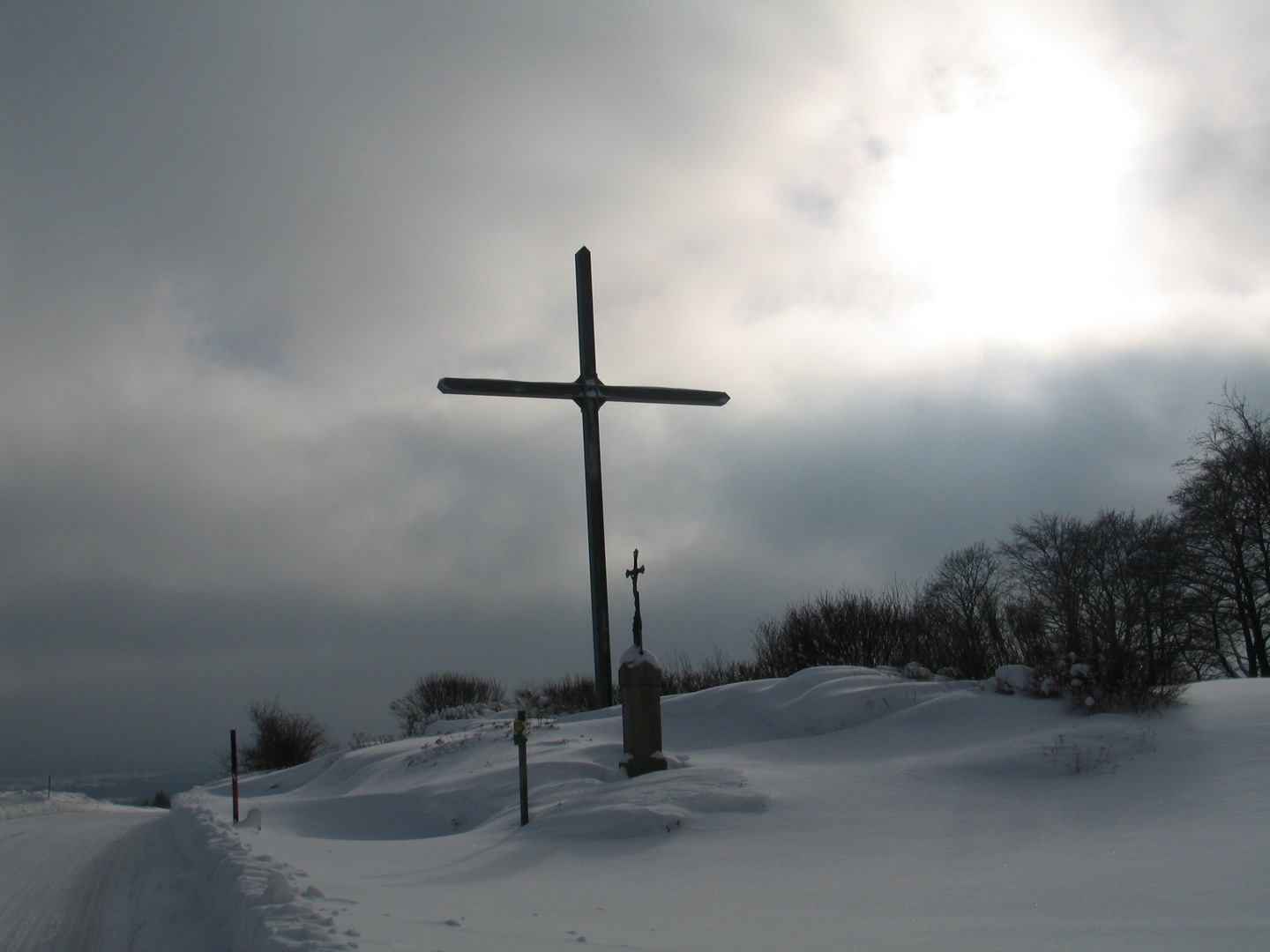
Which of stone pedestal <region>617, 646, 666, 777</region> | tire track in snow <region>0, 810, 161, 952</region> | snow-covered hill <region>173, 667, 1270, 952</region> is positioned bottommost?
tire track in snow <region>0, 810, 161, 952</region>

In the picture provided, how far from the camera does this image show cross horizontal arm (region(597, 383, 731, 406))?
14234mm

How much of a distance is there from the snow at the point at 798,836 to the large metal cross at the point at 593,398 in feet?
4.26

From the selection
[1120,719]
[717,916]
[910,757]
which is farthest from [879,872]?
[1120,719]

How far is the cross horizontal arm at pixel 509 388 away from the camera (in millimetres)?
13062

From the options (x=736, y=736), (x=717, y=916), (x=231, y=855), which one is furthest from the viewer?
(x=736, y=736)

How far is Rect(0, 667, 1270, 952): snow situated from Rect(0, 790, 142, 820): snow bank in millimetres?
10884

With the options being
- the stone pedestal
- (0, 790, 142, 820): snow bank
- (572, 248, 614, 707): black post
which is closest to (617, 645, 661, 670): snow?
the stone pedestal

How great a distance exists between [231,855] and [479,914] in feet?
10.9

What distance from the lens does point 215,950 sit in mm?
5203

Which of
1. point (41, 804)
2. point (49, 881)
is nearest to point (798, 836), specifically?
point (49, 881)

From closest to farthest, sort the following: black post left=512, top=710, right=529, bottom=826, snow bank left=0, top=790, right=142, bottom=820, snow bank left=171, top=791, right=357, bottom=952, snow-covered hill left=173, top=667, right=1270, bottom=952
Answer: snow bank left=171, top=791, right=357, bottom=952 → snow-covered hill left=173, top=667, right=1270, bottom=952 → black post left=512, top=710, right=529, bottom=826 → snow bank left=0, top=790, right=142, bottom=820

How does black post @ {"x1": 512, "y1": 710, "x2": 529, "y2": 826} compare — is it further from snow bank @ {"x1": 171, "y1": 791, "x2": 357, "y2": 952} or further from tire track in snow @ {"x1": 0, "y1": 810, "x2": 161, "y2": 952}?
tire track in snow @ {"x1": 0, "y1": 810, "x2": 161, "y2": 952}

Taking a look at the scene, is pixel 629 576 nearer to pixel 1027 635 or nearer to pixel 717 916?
pixel 717 916

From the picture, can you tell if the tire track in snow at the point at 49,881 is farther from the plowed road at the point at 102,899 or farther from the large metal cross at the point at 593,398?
the large metal cross at the point at 593,398
